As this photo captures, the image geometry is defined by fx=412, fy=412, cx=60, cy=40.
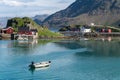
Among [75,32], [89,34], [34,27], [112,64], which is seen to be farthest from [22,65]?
[75,32]

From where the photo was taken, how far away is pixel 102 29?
18475 centimetres

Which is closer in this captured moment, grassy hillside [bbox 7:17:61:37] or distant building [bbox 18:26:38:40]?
distant building [bbox 18:26:38:40]

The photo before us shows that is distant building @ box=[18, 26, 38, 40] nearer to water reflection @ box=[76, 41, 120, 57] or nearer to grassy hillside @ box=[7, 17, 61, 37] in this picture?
grassy hillside @ box=[7, 17, 61, 37]

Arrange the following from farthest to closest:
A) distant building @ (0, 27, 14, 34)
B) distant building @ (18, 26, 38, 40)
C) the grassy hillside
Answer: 1. the grassy hillside
2. distant building @ (0, 27, 14, 34)
3. distant building @ (18, 26, 38, 40)

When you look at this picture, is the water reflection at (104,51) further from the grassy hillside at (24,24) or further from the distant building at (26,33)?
the grassy hillside at (24,24)

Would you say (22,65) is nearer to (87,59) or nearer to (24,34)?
(87,59)

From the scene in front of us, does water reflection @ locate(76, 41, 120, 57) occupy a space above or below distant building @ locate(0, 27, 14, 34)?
below

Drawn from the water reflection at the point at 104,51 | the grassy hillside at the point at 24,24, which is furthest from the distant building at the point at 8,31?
the water reflection at the point at 104,51

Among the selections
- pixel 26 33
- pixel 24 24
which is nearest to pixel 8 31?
pixel 26 33

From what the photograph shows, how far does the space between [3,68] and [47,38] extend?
87.6m

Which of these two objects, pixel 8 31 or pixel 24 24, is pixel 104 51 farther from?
pixel 24 24

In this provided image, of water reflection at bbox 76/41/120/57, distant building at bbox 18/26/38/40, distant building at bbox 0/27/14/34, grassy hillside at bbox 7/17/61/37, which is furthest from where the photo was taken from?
grassy hillside at bbox 7/17/61/37

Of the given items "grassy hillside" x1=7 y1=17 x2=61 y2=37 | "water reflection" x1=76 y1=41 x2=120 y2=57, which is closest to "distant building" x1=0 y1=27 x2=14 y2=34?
"grassy hillside" x1=7 y1=17 x2=61 y2=37

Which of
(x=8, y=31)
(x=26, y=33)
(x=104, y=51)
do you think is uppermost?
(x=8, y=31)
